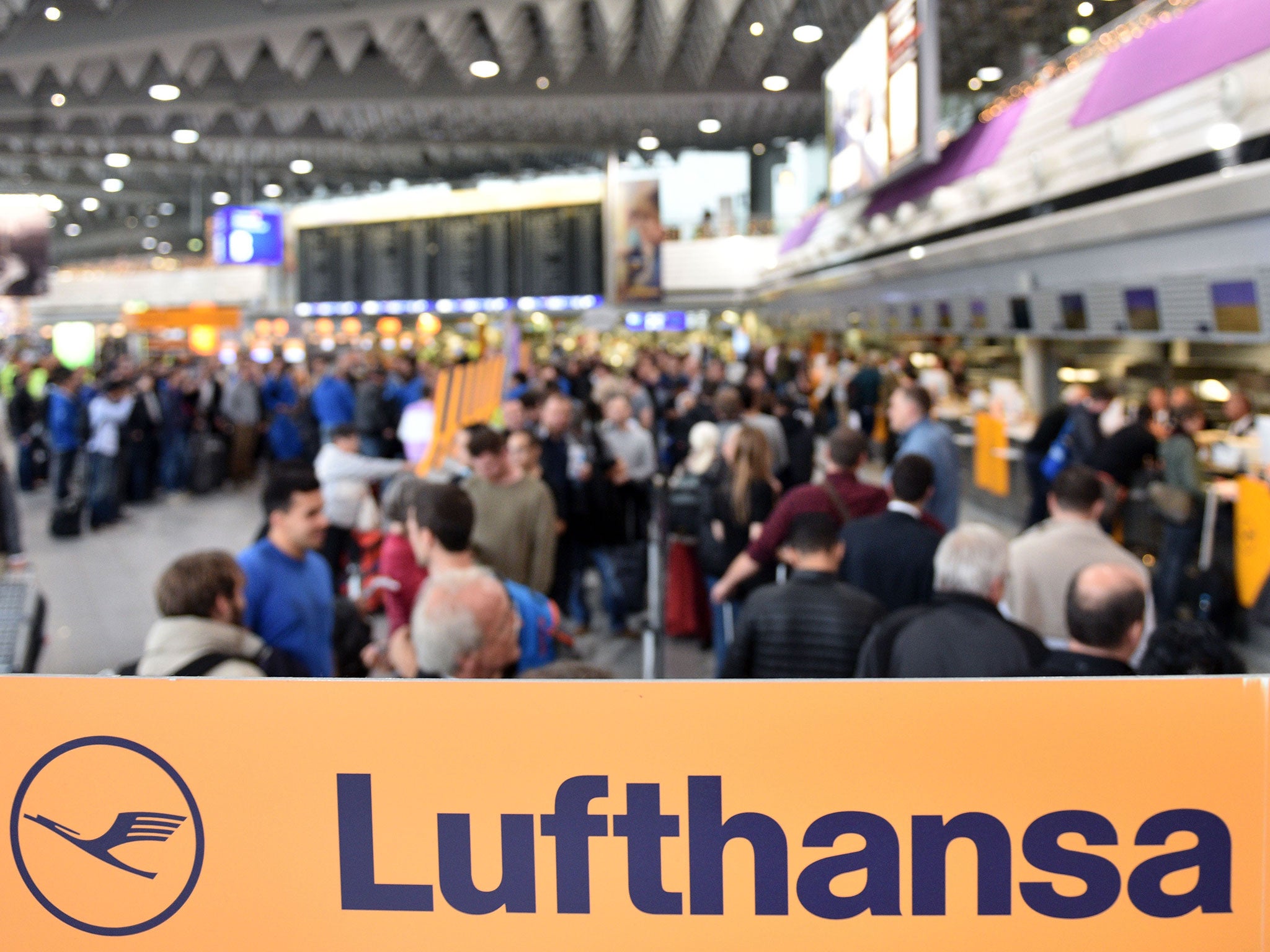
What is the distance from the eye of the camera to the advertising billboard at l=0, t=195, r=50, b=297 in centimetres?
1089

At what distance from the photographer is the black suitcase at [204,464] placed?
50.1 feet

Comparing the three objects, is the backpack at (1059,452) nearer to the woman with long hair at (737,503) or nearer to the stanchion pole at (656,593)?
the stanchion pole at (656,593)

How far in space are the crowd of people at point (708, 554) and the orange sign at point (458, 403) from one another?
13 cm

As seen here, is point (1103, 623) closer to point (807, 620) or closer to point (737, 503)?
point (807, 620)

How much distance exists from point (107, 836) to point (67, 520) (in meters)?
11.5

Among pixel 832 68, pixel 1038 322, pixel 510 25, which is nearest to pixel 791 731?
pixel 1038 322

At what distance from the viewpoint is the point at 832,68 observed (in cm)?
1370

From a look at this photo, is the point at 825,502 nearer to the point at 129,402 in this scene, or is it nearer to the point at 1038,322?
the point at 1038,322

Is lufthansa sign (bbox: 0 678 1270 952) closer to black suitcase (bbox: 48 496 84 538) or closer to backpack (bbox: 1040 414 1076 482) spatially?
backpack (bbox: 1040 414 1076 482)

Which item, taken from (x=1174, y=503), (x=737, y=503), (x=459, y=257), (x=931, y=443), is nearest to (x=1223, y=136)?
(x=931, y=443)

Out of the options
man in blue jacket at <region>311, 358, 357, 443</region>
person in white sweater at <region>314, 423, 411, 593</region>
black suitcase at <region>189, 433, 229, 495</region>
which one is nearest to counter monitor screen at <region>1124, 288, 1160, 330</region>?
person in white sweater at <region>314, 423, 411, 593</region>

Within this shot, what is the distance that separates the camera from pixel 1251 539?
21.1ft

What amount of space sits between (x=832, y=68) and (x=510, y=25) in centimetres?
399

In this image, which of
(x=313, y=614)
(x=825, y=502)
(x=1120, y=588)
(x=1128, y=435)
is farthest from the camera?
(x=1128, y=435)
